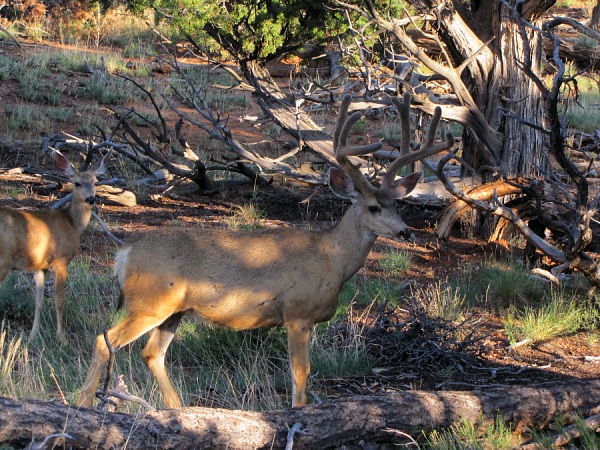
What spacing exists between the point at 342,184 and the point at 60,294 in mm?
3262

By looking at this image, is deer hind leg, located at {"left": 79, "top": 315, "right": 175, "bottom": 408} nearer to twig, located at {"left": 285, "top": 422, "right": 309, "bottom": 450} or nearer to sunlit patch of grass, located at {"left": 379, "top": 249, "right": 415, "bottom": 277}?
twig, located at {"left": 285, "top": 422, "right": 309, "bottom": 450}

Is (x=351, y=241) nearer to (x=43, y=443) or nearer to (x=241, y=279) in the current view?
(x=241, y=279)

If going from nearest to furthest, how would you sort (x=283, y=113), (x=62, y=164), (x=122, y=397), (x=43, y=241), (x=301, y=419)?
(x=122, y=397)
(x=301, y=419)
(x=43, y=241)
(x=62, y=164)
(x=283, y=113)

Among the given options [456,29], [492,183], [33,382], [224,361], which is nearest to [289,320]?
[224,361]

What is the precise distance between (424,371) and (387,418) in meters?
2.18

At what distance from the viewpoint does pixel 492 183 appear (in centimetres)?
1017

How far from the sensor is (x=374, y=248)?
10.7 m

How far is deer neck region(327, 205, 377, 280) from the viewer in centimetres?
635

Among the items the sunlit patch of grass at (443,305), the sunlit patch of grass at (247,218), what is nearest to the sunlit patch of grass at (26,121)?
the sunlit patch of grass at (247,218)

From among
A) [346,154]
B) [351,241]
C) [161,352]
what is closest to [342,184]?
[346,154]

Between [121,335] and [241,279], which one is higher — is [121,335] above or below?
below

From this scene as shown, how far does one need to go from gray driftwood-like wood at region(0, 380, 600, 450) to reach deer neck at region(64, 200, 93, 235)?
5.12 metres

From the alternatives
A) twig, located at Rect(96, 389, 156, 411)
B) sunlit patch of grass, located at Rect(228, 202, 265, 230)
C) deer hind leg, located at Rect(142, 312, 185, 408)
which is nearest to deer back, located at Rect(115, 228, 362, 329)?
deer hind leg, located at Rect(142, 312, 185, 408)

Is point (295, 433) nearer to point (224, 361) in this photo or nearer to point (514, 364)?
point (224, 361)
